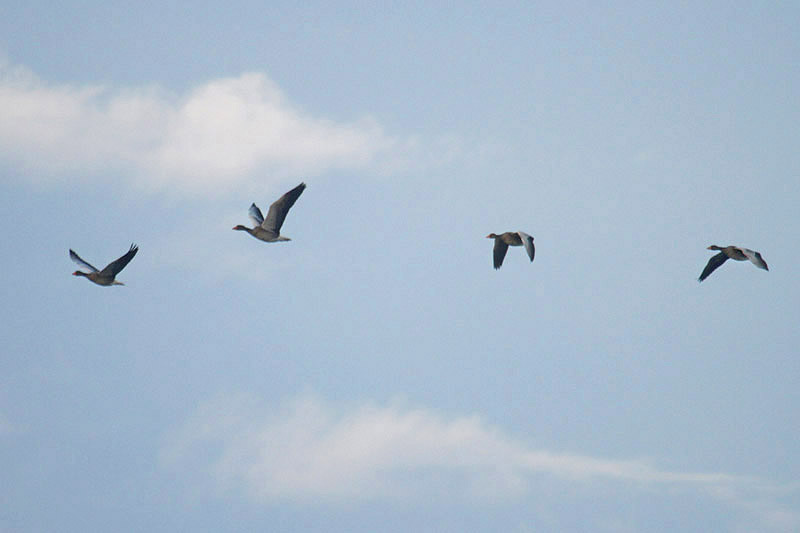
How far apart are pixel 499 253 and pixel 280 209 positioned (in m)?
12.1

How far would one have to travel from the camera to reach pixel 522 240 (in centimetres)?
4369

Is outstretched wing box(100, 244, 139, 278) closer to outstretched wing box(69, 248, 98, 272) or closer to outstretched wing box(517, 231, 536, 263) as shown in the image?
outstretched wing box(69, 248, 98, 272)

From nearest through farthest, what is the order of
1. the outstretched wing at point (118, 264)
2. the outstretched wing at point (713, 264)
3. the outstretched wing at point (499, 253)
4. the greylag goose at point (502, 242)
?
the outstretched wing at point (118, 264), the outstretched wing at point (713, 264), the greylag goose at point (502, 242), the outstretched wing at point (499, 253)

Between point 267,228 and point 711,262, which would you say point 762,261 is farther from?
point 267,228

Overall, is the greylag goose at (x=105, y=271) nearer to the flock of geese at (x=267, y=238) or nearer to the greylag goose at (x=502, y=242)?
the flock of geese at (x=267, y=238)

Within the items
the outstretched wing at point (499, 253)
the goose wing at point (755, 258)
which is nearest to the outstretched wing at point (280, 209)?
the outstretched wing at point (499, 253)

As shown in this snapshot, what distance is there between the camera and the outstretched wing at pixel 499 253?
46.6 meters

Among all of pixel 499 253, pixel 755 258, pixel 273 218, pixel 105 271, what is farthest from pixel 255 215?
pixel 755 258

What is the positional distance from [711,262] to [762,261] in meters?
5.38

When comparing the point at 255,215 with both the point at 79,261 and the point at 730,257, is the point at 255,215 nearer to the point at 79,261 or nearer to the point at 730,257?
the point at 79,261

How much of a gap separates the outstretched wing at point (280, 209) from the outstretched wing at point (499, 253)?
11.5 meters

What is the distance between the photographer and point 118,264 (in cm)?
3922

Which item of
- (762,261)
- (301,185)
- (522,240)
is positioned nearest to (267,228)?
(301,185)

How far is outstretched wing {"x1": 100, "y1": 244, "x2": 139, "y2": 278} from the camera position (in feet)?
125
